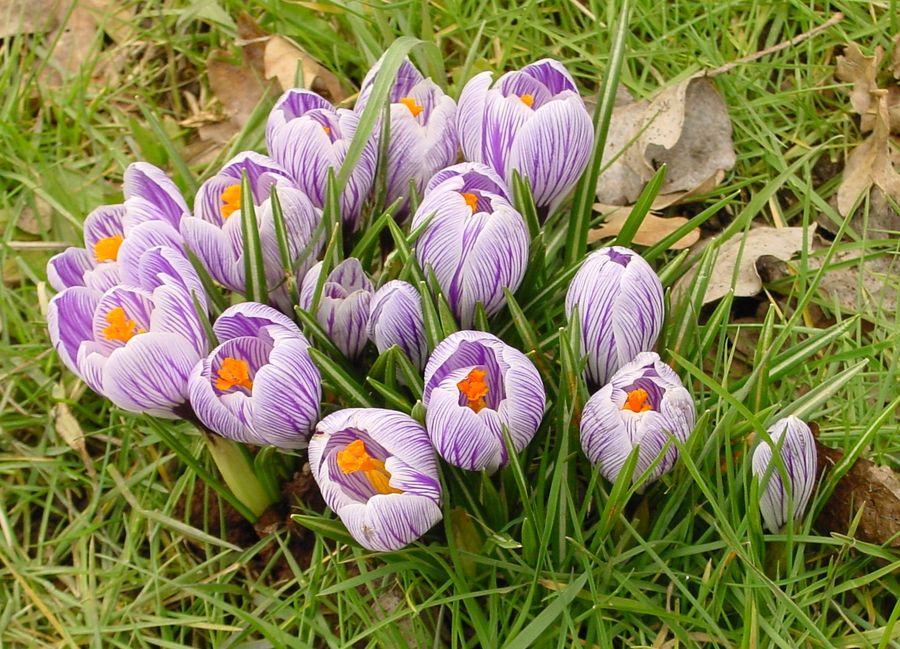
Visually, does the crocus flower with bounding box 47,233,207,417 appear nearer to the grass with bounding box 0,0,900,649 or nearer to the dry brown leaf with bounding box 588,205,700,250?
the grass with bounding box 0,0,900,649

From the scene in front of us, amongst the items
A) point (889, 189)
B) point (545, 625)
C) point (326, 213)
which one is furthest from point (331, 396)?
point (889, 189)

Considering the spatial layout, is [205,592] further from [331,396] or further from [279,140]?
[279,140]

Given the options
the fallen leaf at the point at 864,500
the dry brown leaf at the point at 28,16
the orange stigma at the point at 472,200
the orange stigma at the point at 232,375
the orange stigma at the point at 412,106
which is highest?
the dry brown leaf at the point at 28,16

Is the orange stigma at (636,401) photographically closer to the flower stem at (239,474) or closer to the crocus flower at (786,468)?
the crocus flower at (786,468)

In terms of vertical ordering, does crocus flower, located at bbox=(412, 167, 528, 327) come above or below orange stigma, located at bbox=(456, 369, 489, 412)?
above

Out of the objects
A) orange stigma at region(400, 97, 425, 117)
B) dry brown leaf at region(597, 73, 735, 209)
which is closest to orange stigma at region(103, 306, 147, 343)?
orange stigma at region(400, 97, 425, 117)

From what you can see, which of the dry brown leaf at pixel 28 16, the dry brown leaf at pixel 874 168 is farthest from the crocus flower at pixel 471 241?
the dry brown leaf at pixel 28 16

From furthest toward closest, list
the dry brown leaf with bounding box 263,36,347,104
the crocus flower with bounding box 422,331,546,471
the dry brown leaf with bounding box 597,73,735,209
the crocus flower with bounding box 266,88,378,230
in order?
1. the dry brown leaf with bounding box 263,36,347,104
2. the dry brown leaf with bounding box 597,73,735,209
3. the crocus flower with bounding box 266,88,378,230
4. the crocus flower with bounding box 422,331,546,471
